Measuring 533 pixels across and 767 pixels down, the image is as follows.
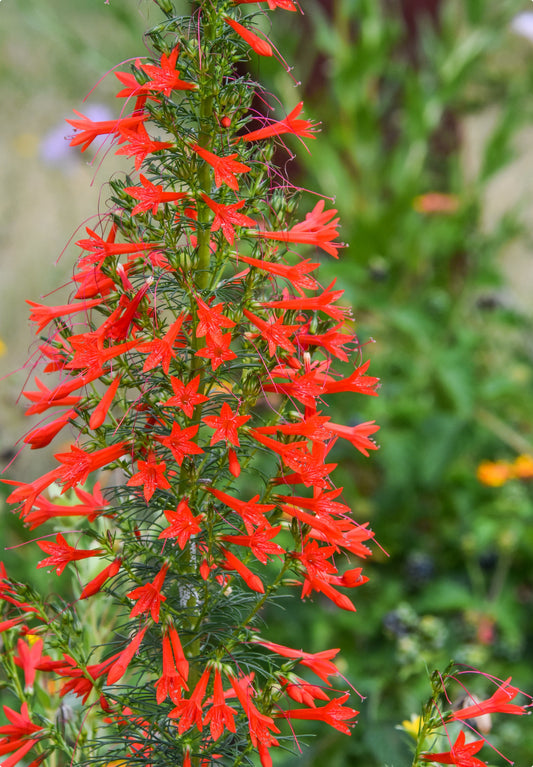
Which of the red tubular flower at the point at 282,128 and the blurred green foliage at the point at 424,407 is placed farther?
the blurred green foliage at the point at 424,407

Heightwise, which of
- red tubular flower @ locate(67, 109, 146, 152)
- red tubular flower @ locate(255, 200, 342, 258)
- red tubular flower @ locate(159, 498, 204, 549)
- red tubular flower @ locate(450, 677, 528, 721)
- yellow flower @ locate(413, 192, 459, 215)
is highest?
red tubular flower @ locate(67, 109, 146, 152)

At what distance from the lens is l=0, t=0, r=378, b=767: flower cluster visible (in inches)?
39.8

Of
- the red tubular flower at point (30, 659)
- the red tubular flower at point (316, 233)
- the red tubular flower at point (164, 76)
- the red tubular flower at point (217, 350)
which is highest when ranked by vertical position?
the red tubular flower at point (164, 76)

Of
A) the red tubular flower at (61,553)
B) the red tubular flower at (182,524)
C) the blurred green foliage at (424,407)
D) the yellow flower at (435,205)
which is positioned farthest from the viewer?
the yellow flower at (435,205)

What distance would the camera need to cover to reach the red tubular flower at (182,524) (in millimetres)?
958

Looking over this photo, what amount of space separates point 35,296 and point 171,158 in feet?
14.3

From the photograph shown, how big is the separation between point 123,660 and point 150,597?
0.09 metres

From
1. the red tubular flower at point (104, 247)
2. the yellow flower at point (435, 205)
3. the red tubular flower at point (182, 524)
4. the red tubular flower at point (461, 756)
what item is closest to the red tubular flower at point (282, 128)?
the red tubular flower at point (104, 247)

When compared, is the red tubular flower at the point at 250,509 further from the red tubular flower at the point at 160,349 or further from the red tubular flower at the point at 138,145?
the red tubular flower at the point at 138,145

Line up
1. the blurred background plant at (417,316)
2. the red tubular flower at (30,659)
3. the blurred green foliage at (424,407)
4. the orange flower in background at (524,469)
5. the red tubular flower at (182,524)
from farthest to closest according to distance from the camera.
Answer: the orange flower in background at (524,469) < the blurred background plant at (417,316) < the blurred green foliage at (424,407) < the red tubular flower at (30,659) < the red tubular flower at (182,524)

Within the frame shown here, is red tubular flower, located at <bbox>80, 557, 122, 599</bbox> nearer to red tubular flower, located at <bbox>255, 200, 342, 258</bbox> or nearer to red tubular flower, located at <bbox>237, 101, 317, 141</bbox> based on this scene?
red tubular flower, located at <bbox>255, 200, 342, 258</bbox>

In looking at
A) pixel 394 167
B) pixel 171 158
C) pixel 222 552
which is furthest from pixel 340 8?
pixel 222 552

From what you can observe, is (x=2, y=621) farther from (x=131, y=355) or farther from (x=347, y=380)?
(x=347, y=380)

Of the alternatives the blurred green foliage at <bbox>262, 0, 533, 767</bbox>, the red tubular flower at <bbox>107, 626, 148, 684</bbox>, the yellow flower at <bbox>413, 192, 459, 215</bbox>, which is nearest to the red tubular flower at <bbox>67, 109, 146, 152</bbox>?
the red tubular flower at <bbox>107, 626, 148, 684</bbox>
